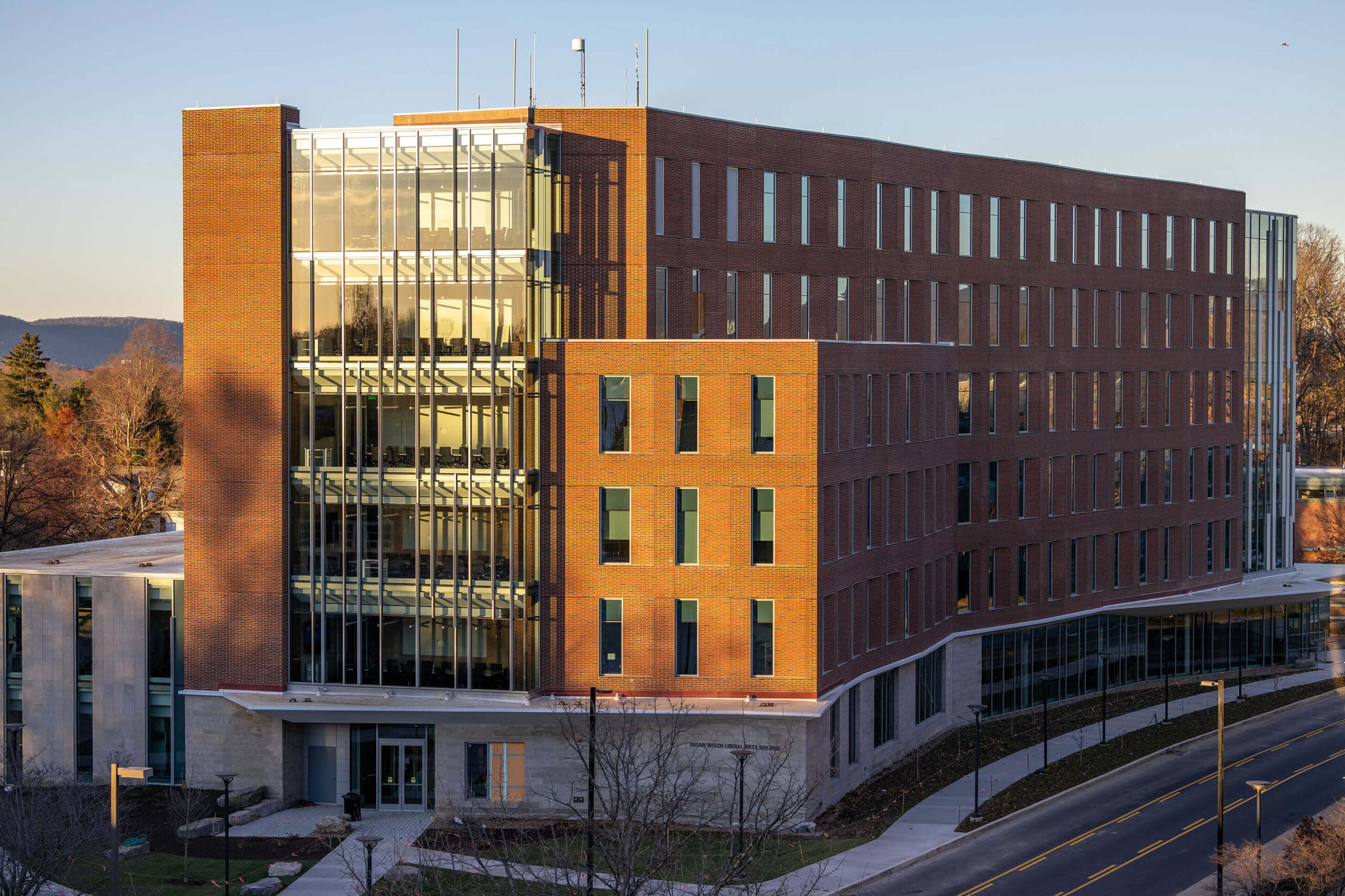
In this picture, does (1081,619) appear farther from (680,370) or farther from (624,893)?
(624,893)

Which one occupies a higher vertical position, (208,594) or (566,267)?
(566,267)

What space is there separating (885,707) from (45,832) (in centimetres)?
2826

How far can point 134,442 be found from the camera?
282ft

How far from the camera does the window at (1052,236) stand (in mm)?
57844

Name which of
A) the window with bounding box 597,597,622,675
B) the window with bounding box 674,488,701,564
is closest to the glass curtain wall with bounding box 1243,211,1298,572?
the window with bounding box 674,488,701,564

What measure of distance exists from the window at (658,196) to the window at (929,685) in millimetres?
19731

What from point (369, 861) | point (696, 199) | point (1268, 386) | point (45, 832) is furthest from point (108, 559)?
point (1268, 386)

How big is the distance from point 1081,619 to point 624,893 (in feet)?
142

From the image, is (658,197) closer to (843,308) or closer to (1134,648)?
(843,308)

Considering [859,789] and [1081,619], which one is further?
[1081,619]

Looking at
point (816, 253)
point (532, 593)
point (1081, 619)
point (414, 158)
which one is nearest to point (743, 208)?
point (816, 253)

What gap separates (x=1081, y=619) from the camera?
6053 cm

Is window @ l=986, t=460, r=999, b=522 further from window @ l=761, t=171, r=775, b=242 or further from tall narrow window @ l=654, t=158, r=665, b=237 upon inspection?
tall narrow window @ l=654, t=158, r=665, b=237

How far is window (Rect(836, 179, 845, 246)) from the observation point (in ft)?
161
